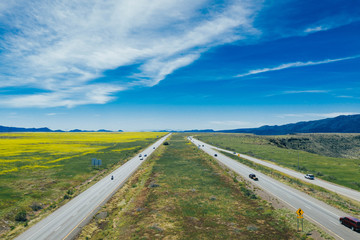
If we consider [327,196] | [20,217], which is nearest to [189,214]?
[20,217]

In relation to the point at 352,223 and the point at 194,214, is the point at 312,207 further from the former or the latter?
the point at 194,214

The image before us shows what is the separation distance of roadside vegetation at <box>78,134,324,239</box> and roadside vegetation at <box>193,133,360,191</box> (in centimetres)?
3813

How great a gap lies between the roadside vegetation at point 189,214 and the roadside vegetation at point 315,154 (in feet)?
125

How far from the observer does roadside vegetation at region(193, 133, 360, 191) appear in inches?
2781

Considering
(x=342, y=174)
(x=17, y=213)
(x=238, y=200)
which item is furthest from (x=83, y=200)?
(x=342, y=174)

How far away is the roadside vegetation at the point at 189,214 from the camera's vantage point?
29.9 metres

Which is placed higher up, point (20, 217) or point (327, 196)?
point (20, 217)

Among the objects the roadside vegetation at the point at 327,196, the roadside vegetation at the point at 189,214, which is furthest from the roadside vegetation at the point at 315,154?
the roadside vegetation at the point at 189,214

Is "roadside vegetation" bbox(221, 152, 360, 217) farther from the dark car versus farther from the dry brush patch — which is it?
the dry brush patch

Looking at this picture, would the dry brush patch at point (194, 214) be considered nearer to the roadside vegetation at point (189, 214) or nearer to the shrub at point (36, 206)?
the roadside vegetation at point (189, 214)

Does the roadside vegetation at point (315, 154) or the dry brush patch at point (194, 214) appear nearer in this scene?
the dry brush patch at point (194, 214)

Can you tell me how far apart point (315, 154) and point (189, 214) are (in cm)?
12950

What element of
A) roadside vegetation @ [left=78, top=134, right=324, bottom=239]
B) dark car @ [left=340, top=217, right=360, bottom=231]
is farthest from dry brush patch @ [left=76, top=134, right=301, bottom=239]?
dark car @ [left=340, top=217, right=360, bottom=231]

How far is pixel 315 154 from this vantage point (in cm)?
12975
